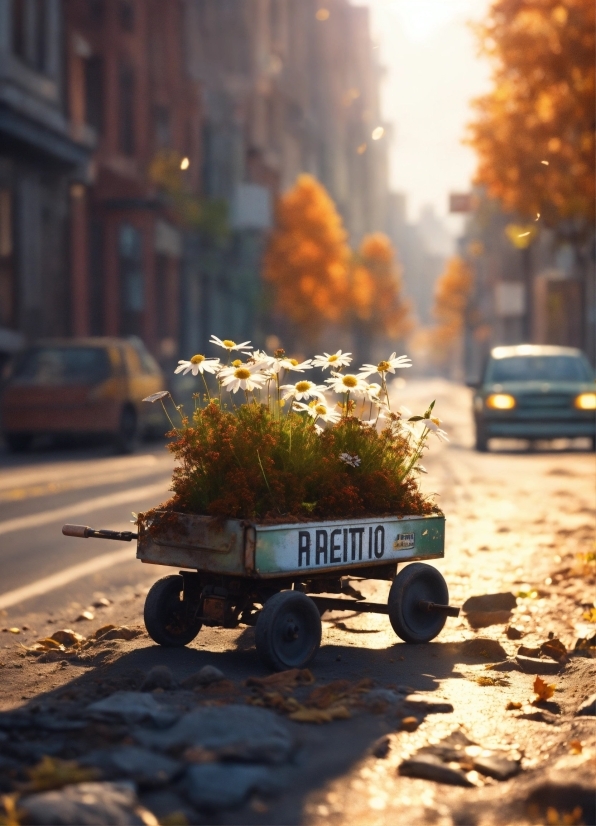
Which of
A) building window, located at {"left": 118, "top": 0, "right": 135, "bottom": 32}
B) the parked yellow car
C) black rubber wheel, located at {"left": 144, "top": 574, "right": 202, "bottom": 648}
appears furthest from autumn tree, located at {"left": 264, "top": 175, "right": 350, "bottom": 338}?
black rubber wheel, located at {"left": 144, "top": 574, "right": 202, "bottom": 648}

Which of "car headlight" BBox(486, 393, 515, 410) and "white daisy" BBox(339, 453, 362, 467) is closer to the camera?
"white daisy" BBox(339, 453, 362, 467)

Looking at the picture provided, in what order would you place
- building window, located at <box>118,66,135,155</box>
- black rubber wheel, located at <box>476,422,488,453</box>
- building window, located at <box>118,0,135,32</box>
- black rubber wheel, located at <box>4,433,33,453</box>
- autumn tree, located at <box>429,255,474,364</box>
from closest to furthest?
black rubber wheel, located at <box>4,433,33,453</box> → black rubber wheel, located at <box>476,422,488,453</box> → building window, located at <box>118,0,135,32</box> → building window, located at <box>118,66,135,155</box> → autumn tree, located at <box>429,255,474,364</box>

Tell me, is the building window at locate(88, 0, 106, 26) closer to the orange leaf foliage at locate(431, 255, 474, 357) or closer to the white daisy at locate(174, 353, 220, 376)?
the white daisy at locate(174, 353, 220, 376)

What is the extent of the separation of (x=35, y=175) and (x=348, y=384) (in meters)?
30.7

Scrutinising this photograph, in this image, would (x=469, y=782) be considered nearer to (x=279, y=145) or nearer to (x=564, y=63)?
(x=564, y=63)

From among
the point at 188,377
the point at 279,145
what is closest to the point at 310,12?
the point at 279,145

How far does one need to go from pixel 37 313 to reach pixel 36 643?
1155 inches

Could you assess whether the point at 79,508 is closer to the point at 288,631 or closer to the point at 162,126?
the point at 288,631

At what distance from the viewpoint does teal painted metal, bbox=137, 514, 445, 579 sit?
6410mm

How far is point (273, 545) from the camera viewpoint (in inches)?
254

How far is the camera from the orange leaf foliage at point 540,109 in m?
28.3

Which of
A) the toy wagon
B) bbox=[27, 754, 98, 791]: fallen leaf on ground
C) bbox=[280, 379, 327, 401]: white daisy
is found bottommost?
bbox=[27, 754, 98, 791]: fallen leaf on ground

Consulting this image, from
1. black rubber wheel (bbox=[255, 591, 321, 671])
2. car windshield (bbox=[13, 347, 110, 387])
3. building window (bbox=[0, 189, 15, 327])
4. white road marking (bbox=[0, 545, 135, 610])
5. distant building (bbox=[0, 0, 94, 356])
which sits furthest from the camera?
building window (bbox=[0, 189, 15, 327])

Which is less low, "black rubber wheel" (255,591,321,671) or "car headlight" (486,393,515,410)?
"car headlight" (486,393,515,410)
